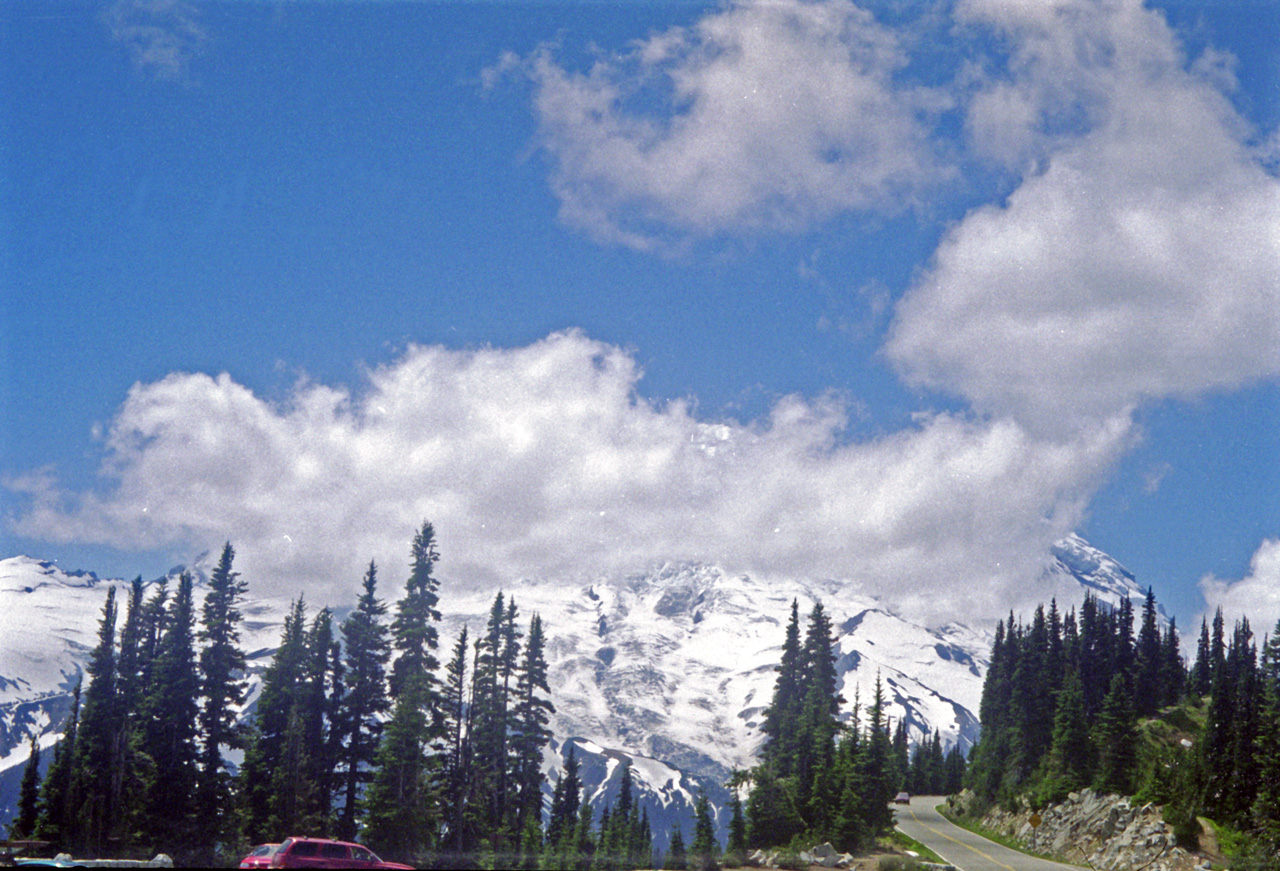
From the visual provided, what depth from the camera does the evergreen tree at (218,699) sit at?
6303cm

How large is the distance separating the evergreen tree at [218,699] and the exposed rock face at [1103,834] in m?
55.6

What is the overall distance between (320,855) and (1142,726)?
97.4 m

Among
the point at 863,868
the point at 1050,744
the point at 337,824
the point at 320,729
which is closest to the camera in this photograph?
the point at 863,868

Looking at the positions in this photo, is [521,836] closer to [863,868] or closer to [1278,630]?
[863,868]

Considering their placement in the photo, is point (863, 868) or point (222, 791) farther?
point (222, 791)

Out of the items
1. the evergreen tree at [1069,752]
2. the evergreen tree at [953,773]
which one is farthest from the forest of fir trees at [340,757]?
the evergreen tree at [953,773]

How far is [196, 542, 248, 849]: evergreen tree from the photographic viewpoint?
63031 mm

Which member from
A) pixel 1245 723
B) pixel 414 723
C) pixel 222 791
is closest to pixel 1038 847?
pixel 1245 723

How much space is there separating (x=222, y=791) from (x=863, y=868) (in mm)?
38251

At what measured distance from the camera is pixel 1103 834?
73.1 m

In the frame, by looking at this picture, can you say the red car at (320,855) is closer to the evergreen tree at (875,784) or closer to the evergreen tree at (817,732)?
the evergreen tree at (875,784)

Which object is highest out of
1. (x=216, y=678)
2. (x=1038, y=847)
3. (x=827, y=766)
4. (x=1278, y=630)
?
(x=1278, y=630)

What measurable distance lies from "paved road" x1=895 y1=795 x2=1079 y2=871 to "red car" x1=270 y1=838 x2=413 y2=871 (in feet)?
128

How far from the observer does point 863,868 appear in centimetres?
5506
